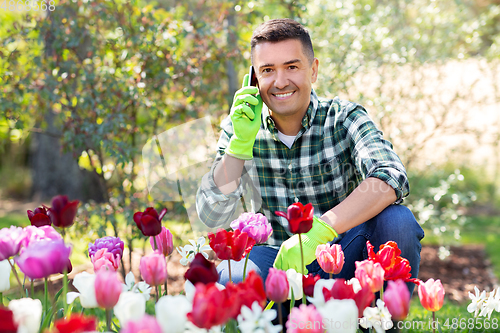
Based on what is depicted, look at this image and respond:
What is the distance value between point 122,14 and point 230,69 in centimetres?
82

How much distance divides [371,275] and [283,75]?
121 cm

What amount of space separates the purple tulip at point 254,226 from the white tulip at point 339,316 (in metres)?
0.45

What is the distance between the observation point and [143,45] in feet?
8.35

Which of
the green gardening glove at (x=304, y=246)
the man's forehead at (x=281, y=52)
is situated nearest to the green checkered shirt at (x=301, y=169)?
the man's forehead at (x=281, y=52)

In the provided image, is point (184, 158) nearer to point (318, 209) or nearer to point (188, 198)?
point (188, 198)

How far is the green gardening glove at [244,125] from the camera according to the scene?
1.95 m

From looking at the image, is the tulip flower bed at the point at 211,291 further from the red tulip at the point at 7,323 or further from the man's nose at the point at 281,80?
the man's nose at the point at 281,80

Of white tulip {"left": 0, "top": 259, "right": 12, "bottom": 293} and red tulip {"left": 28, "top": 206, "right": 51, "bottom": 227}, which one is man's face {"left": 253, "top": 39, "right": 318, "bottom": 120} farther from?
white tulip {"left": 0, "top": 259, "right": 12, "bottom": 293}

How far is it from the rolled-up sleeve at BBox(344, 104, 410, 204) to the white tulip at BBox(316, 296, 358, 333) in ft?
2.82

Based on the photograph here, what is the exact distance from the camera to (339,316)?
86cm

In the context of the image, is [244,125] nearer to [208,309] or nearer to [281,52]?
[281,52]

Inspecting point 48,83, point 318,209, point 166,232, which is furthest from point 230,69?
point 166,232

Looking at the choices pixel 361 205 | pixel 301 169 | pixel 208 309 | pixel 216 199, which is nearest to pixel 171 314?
pixel 208 309

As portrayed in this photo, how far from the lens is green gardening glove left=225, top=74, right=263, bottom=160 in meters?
1.95
